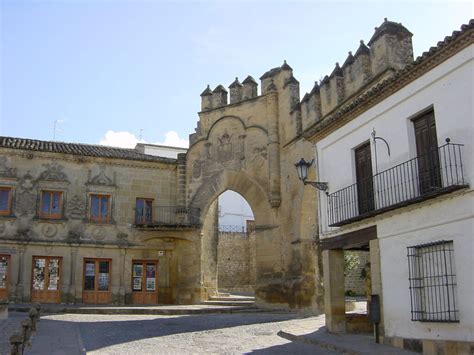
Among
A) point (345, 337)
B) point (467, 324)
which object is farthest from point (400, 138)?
point (345, 337)

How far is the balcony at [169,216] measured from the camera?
2314 centimetres

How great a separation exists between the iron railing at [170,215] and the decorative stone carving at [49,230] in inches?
129

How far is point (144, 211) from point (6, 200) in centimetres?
549

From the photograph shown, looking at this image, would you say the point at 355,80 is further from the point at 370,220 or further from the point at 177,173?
the point at 177,173

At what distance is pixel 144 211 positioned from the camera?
77.0ft

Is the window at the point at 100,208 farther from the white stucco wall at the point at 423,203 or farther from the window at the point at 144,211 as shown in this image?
the white stucco wall at the point at 423,203

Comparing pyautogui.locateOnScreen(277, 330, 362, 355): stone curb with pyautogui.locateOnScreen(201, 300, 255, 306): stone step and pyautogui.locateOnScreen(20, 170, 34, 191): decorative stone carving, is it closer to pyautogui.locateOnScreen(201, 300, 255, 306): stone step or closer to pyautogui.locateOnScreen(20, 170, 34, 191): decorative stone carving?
pyautogui.locateOnScreen(201, 300, 255, 306): stone step

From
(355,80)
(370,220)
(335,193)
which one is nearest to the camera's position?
(370,220)

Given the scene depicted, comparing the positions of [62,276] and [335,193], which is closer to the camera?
[335,193]

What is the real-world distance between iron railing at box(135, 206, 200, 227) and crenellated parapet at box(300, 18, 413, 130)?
672 centimetres

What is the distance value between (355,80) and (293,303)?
814 centimetres

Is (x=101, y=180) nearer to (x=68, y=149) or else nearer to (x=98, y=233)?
(x=68, y=149)

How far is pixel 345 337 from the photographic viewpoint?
10938 millimetres


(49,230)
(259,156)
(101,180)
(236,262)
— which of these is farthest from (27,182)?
(236,262)
